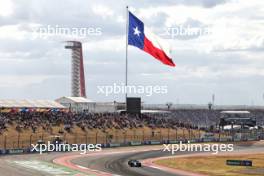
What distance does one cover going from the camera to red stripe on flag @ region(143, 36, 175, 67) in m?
41.3

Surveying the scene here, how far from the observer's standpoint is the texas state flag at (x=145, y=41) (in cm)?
4163

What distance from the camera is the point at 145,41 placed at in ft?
144

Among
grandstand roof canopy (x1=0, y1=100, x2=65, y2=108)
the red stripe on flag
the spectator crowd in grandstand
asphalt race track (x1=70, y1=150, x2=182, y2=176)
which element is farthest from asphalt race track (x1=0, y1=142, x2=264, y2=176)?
grandstand roof canopy (x1=0, y1=100, x2=65, y2=108)

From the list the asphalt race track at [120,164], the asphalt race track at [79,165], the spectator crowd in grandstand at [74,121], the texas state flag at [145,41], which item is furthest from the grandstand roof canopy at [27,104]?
the texas state flag at [145,41]

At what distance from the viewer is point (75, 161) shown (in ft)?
175

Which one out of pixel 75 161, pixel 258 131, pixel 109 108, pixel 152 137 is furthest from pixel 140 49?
pixel 109 108

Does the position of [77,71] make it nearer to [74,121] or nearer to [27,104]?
[27,104]

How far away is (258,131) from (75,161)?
55226 millimetres

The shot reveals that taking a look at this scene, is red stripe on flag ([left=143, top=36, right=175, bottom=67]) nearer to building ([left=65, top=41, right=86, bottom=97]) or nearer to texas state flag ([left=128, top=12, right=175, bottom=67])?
texas state flag ([left=128, top=12, right=175, bottom=67])

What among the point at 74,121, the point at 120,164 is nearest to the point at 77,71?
the point at 74,121

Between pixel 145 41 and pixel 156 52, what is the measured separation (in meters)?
2.06

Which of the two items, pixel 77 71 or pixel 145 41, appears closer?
pixel 145 41

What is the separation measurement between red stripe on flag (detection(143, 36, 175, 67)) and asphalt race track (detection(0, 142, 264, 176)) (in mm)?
9322

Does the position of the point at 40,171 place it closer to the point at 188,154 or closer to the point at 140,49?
the point at 140,49
